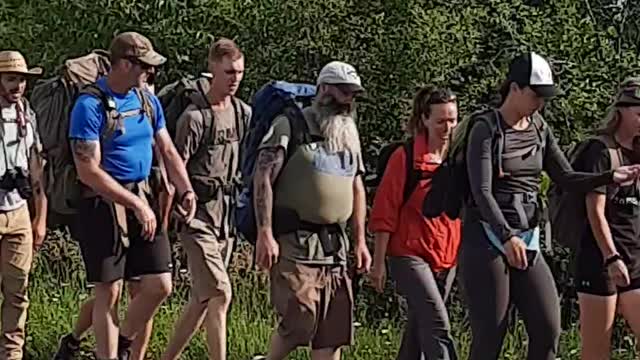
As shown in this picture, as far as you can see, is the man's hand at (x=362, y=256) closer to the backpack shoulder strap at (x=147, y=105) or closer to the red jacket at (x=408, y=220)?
the red jacket at (x=408, y=220)

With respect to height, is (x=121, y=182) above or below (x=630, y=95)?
below

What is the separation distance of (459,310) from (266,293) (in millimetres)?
1443

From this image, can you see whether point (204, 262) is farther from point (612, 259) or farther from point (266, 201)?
point (612, 259)

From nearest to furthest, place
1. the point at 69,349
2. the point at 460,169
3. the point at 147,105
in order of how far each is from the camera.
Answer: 1. the point at 460,169
2. the point at 147,105
3. the point at 69,349

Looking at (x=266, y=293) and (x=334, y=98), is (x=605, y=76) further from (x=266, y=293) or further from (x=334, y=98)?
(x=334, y=98)

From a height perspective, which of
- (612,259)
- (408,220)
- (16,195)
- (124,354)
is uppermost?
(16,195)

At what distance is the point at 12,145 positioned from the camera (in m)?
6.82

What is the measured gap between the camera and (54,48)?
1377 cm

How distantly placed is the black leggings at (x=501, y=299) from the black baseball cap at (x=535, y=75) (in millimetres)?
694

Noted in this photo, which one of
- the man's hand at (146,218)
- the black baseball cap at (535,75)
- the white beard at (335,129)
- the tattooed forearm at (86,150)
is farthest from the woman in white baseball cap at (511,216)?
the tattooed forearm at (86,150)

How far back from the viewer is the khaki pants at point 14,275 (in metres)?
6.93

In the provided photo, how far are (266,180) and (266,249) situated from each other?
33cm

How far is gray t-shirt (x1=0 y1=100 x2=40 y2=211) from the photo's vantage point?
680 cm

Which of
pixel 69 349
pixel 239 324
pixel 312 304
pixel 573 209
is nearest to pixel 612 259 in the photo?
pixel 573 209
